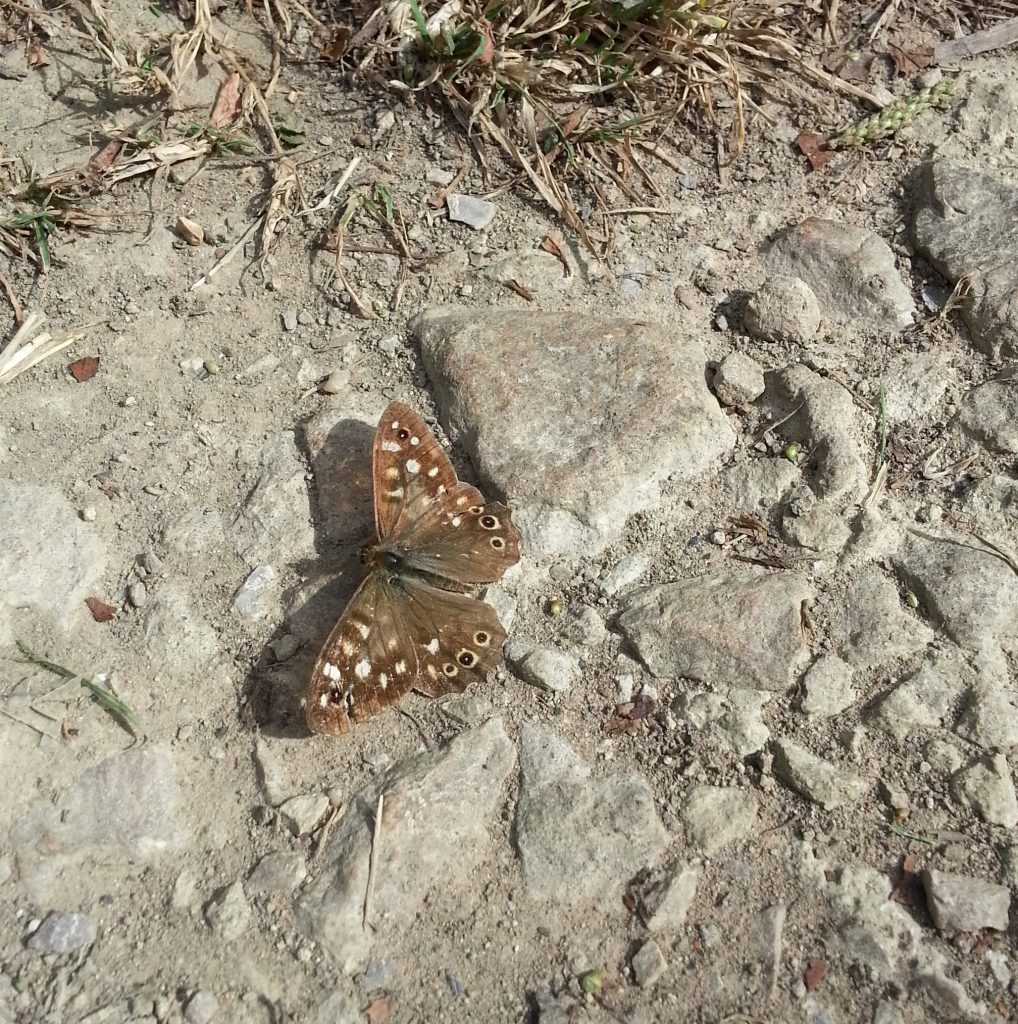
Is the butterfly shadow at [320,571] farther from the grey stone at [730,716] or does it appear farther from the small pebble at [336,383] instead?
the grey stone at [730,716]

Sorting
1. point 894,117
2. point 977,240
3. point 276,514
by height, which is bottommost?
point 276,514

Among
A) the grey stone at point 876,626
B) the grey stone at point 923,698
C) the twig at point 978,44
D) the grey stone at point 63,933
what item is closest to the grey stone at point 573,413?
the grey stone at point 876,626

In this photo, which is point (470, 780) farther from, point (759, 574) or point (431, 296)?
point (431, 296)

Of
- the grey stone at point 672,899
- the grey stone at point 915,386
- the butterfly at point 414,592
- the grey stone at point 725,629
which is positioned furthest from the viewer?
the grey stone at point 915,386

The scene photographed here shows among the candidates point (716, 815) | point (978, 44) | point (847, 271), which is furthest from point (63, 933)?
point (978, 44)

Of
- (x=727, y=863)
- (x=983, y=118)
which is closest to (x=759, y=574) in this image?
(x=727, y=863)

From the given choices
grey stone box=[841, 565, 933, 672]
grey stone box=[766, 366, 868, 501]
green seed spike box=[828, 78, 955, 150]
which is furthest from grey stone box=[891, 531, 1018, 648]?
green seed spike box=[828, 78, 955, 150]

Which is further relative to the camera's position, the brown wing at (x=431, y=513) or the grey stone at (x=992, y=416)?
the grey stone at (x=992, y=416)

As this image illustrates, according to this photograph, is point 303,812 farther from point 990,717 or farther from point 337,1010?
point 990,717
